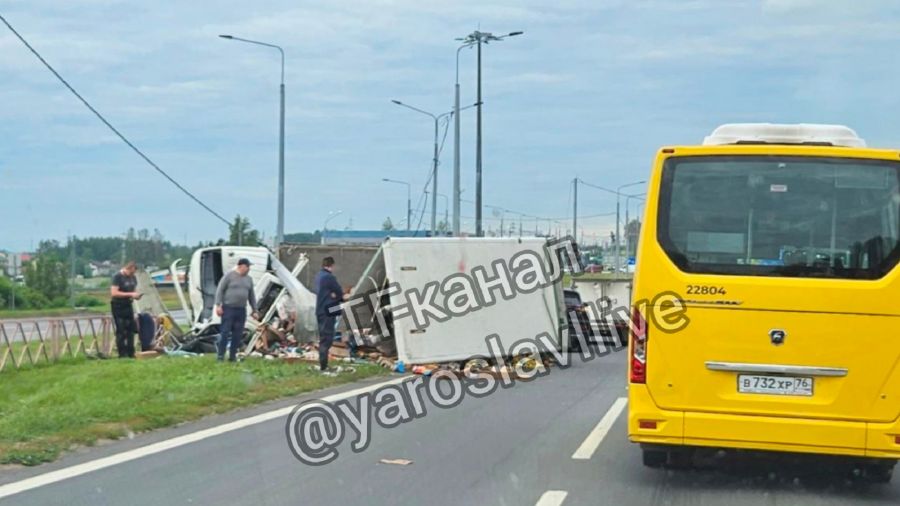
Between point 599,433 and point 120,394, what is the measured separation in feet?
20.4

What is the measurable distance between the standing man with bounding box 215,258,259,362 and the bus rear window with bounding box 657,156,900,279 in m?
10.6

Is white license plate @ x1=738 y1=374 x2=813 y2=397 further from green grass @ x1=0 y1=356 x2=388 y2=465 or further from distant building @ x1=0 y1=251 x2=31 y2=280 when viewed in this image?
distant building @ x1=0 y1=251 x2=31 y2=280

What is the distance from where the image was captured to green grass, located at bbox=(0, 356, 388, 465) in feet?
35.1

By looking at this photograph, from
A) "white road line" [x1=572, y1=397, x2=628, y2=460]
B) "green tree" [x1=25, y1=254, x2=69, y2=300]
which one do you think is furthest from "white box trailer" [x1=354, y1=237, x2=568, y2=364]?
"green tree" [x1=25, y1=254, x2=69, y2=300]

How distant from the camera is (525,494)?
8281 mm

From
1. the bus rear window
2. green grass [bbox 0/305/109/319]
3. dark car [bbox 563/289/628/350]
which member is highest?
the bus rear window

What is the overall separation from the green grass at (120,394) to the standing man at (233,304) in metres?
0.44

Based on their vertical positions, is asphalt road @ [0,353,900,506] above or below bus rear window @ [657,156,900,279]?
below

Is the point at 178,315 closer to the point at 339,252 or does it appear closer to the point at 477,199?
the point at 339,252

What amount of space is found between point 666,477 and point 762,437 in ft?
4.19

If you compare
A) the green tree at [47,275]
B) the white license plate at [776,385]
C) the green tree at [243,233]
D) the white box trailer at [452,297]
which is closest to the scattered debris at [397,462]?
the white license plate at [776,385]

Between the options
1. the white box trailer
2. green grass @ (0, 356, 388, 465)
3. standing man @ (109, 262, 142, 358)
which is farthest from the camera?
standing man @ (109, 262, 142, 358)

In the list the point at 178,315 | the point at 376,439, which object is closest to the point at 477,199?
the point at 178,315

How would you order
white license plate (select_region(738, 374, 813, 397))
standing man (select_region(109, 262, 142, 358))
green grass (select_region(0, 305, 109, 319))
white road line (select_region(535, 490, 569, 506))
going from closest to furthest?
white road line (select_region(535, 490, 569, 506))
white license plate (select_region(738, 374, 813, 397))
standing man (select_region(109, 262, 142, 358))
green grass (select_region(0, 305, 109, 319))
